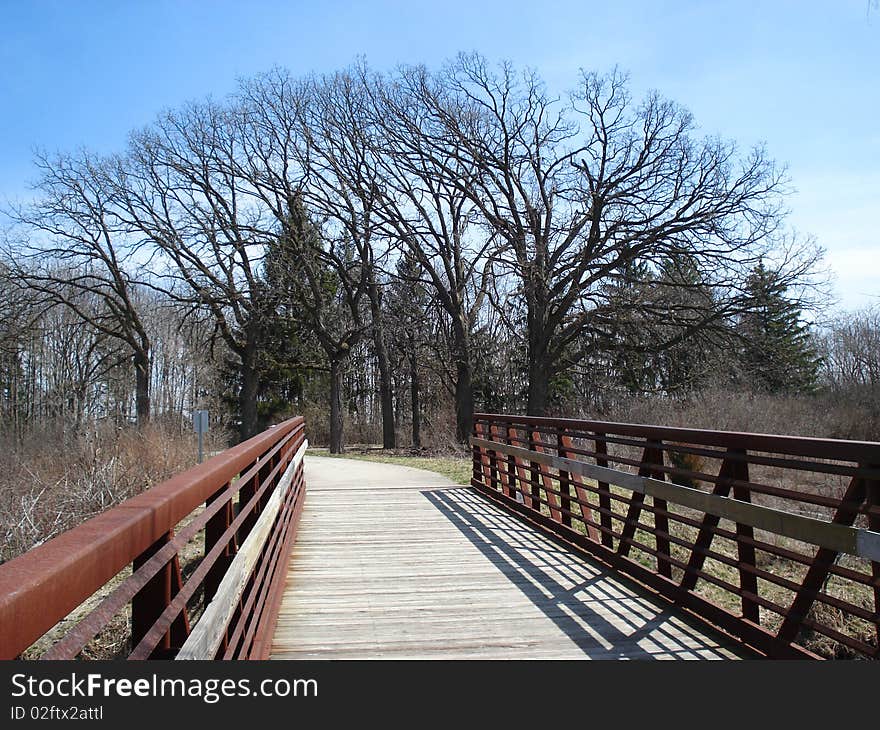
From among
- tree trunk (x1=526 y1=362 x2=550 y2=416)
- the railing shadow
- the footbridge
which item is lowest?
the railing shadow

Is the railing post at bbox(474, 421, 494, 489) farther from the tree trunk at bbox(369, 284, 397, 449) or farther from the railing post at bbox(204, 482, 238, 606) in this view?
the tree trunk at bbox(369, 284, 397, 449)

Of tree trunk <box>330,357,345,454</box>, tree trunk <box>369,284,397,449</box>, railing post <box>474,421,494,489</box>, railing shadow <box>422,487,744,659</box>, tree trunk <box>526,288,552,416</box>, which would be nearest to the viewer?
railing shadow <box>422,487,744,659</box>

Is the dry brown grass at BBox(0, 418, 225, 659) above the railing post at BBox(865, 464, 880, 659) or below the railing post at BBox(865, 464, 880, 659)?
below

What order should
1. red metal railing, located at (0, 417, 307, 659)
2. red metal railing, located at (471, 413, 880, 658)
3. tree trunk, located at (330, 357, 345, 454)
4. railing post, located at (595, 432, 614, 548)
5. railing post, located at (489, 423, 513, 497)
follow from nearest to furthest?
1. red metal railing, located at (0, 417, 307, 659)
2. red metal railing, located at (471, 413, 880, 658)
3. railing post, located at (595, 432, 614, 548)
4. railing post, located at (489, 423, 513, 497)
5. tree trunk, located at (330, 357, 345, 454)

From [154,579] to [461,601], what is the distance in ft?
11.4

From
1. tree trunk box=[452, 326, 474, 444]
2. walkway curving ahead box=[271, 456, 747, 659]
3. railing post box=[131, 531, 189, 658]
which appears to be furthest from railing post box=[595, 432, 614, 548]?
tree trunk box=[452, 326, 474, 444]

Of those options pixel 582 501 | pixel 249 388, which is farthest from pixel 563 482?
pixel 249 388

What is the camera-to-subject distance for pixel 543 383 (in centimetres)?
2783

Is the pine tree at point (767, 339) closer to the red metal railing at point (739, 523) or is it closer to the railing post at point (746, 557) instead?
the red metal railing at point (739, 523)

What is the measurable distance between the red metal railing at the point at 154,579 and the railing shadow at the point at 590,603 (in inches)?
75.1

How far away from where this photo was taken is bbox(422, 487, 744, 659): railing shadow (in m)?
4.34

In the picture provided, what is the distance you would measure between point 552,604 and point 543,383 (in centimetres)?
2280

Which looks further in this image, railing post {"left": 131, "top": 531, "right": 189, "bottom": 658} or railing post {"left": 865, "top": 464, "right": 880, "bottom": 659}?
railing post {"left": 865, "top": 464, "right": 880, "bottom": 659}

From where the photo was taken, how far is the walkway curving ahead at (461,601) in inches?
171
